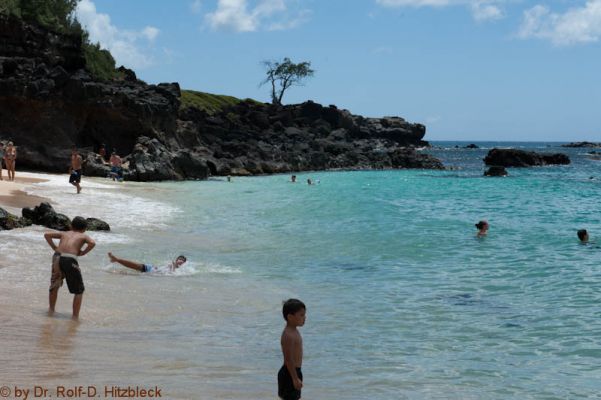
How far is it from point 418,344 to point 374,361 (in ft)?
3.84

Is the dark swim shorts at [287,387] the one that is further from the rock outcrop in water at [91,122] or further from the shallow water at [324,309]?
the rock outcrop in water at [91,122]

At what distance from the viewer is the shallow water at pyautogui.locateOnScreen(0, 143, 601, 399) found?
7926mm

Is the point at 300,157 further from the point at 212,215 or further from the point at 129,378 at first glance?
the point at 129,378

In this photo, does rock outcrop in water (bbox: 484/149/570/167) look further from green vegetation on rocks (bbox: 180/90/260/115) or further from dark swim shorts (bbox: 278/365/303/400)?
dark swim shorts (bbox: 278/365/303/400)

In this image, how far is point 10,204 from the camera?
22.5 m

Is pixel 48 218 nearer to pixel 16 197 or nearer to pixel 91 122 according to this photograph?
pixel 16 197

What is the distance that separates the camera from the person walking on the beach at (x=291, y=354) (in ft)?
19.7

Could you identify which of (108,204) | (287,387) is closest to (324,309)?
(287,387)

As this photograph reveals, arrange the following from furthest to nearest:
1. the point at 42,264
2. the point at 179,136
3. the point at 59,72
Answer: the point at 179,136
the point at 59,72
the point at 42,264

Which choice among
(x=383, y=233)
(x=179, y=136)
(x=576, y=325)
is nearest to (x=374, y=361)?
(x=576, y=325)

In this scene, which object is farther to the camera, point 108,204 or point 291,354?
point 108,204

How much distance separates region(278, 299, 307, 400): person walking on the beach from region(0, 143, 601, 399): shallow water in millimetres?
1197

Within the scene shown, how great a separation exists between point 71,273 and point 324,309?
444cm

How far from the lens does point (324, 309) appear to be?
12.1m
